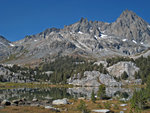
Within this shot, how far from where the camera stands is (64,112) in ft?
Answer: 122

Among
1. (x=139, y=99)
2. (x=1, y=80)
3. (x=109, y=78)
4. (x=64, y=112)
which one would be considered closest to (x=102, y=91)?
(x=139, y=99)

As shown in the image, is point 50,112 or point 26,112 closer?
point 26,112

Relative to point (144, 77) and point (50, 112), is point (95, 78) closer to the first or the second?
point (144, 77)

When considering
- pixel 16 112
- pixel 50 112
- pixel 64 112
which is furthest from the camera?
pixel 64 112

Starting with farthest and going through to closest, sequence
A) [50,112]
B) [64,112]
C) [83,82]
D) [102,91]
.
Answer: [83,82] < [102,91] < [64,112] < [50,112]

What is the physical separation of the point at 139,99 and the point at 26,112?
2594 centimetres

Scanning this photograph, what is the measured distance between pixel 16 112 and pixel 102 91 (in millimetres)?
42894

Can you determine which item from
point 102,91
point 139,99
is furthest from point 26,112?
point 102,91

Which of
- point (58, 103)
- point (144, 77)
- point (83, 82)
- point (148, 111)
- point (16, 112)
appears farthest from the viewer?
point (83, 82)

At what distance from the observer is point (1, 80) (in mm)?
194000

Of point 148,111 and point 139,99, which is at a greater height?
point 139,99

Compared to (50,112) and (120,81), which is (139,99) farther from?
(120,81)

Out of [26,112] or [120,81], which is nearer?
[26,112]

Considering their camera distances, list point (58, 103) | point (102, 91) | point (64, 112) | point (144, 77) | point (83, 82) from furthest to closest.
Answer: point (83, 82)
point (144, 77)
point (102, 91)
point (58, 103)
point (64, 112)
